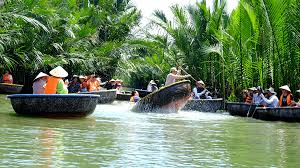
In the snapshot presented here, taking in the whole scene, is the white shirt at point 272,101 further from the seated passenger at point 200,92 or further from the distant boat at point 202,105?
the seated passenger at point 200,92

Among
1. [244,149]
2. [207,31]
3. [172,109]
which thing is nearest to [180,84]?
[172,109]

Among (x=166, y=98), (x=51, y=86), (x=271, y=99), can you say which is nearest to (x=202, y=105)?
(x=166, y=98)

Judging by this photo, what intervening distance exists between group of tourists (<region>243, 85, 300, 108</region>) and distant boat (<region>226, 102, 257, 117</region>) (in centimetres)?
24

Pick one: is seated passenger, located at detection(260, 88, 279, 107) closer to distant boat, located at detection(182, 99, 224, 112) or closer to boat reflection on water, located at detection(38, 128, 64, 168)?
distant boat, located at detection(182, 99, 224, 112)

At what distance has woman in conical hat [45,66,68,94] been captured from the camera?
1370 centimetres

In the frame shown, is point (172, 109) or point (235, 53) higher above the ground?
point (235, 53)

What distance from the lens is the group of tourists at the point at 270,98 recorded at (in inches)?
664

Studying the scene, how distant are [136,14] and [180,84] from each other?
20880 millimetres

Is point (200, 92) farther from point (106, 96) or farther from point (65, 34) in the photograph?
point (65, 34)

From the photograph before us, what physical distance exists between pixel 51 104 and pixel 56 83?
0.66 metres

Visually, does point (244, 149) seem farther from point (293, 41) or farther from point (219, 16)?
point (219, 16)

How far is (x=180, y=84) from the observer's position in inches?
688

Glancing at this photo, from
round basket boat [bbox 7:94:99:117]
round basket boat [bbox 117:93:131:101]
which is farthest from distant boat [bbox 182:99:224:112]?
round basket boat [bbox 117:93:131:101]

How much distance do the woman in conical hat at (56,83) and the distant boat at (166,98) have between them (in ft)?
12.9
